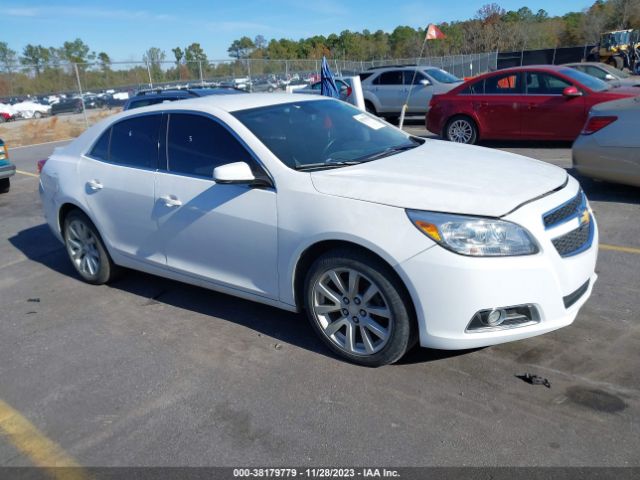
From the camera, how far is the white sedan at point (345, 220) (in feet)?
10.2

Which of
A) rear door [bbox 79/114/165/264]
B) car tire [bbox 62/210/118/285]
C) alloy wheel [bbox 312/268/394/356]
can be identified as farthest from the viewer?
car tire [bbox 62/210/118/285]

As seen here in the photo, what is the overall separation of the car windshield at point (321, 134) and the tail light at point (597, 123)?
3305mm

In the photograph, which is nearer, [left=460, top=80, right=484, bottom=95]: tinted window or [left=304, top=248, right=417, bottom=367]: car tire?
[left=304, top=248, right=417, bottom=367]: car tire

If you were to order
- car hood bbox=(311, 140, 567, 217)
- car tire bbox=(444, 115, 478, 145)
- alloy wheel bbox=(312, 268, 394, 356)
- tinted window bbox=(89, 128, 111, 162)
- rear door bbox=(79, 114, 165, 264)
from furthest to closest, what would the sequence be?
car tire bbox=(444, 115, 478, 145), tinted window bbox=(89, 128, 111, 162), rear door bbox=(79, 114, 165, 264), alloy wheel bbox=(312, 268, 394, 356), car hood bbox=(311, 140, 567, 217)

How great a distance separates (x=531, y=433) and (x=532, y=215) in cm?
116

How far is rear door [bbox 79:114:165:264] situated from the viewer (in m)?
4.54

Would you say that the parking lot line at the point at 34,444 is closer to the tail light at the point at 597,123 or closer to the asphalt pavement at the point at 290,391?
the asphalt pavement at the point at 290,391

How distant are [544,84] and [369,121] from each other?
6928mm

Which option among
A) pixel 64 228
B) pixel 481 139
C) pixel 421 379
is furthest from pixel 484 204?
pixel 481 139

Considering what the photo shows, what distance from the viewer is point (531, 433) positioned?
2.86 m

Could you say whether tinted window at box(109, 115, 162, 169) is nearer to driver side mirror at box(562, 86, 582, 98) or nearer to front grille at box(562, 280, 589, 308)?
front grille at box(562, 280, 589, 308)

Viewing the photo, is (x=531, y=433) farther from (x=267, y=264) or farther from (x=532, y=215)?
(x=267, y=264)

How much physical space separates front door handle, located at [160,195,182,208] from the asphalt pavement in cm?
94

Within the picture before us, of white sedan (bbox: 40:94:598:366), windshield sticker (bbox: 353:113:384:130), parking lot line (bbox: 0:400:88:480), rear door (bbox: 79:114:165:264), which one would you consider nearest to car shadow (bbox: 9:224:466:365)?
white sedan (bbox: 40:94:598:366)
